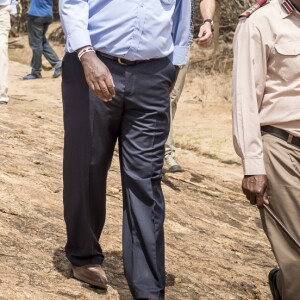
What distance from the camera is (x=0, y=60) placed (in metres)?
8.91

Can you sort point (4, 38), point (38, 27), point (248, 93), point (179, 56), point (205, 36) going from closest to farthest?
point (248, 93)
point (179, 56)
point (205, 36)
point (4, 38)
point (38, 27)

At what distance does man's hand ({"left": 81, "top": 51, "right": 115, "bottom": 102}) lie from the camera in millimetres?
3391

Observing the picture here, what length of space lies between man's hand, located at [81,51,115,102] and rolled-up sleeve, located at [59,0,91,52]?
0.07m

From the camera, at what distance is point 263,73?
3520 mm

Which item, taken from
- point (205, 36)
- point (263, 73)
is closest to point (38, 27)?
point (205, 36)

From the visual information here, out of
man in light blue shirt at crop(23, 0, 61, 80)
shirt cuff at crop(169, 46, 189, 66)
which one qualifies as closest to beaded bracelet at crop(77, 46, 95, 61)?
shirt cuff at crop(169, 46, 189, 66)

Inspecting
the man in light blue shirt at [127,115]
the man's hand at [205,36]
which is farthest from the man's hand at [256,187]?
the man's hand at [205,36]

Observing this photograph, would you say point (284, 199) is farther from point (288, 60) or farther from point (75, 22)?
point (75, 22)

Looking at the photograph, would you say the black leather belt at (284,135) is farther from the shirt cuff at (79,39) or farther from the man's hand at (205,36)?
the man's hand at (205,36)

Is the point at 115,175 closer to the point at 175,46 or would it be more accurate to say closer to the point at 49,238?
the point at 49,238

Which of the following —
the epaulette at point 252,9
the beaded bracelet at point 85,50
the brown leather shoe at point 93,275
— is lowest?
the brown leather shoe at point 93,275

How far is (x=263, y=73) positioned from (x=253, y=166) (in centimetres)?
39

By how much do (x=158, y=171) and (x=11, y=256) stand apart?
98 cm

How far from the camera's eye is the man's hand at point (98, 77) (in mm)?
3391
